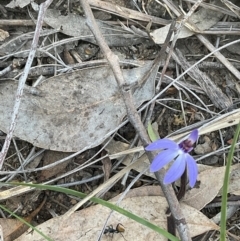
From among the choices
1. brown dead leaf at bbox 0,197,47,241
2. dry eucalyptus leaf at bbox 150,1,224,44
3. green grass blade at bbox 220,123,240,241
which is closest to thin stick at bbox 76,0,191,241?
green grass blade at bbox 220,123,240,241

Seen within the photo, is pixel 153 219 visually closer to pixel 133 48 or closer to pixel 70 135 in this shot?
pixel 70 135

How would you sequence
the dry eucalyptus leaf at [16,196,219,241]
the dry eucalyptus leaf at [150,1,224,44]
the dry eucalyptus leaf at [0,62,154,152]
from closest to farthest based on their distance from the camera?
the dry eucalyptus leaf at [16,196,219,241], the dry eucalyptus leaf at [0,62,154,152], the dry eucalyptus leaf at [150,1,224,44]

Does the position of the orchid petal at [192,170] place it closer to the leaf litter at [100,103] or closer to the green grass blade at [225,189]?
the green grass blade at [225,189]

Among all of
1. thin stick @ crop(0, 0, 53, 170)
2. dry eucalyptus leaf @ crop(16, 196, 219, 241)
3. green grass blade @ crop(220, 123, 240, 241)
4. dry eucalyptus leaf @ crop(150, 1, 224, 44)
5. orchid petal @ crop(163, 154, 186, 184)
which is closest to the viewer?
green grass blade @ crop(220, 123, 240, 241)

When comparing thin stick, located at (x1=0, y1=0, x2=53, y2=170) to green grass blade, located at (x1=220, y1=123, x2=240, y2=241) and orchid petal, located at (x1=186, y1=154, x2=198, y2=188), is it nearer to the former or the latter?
orchid petal, located at (x1=186, y1=154, x2=198, y2=188)

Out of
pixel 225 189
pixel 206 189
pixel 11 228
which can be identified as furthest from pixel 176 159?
pixel 11 228

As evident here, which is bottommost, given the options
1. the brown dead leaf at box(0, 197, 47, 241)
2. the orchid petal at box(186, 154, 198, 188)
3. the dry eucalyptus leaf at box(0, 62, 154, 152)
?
the brown dead leaf at box(0, 197, 47, 241)

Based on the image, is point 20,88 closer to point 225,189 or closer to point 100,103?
point 100,103

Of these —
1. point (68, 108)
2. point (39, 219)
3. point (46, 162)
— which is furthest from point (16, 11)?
point (39, 219)
